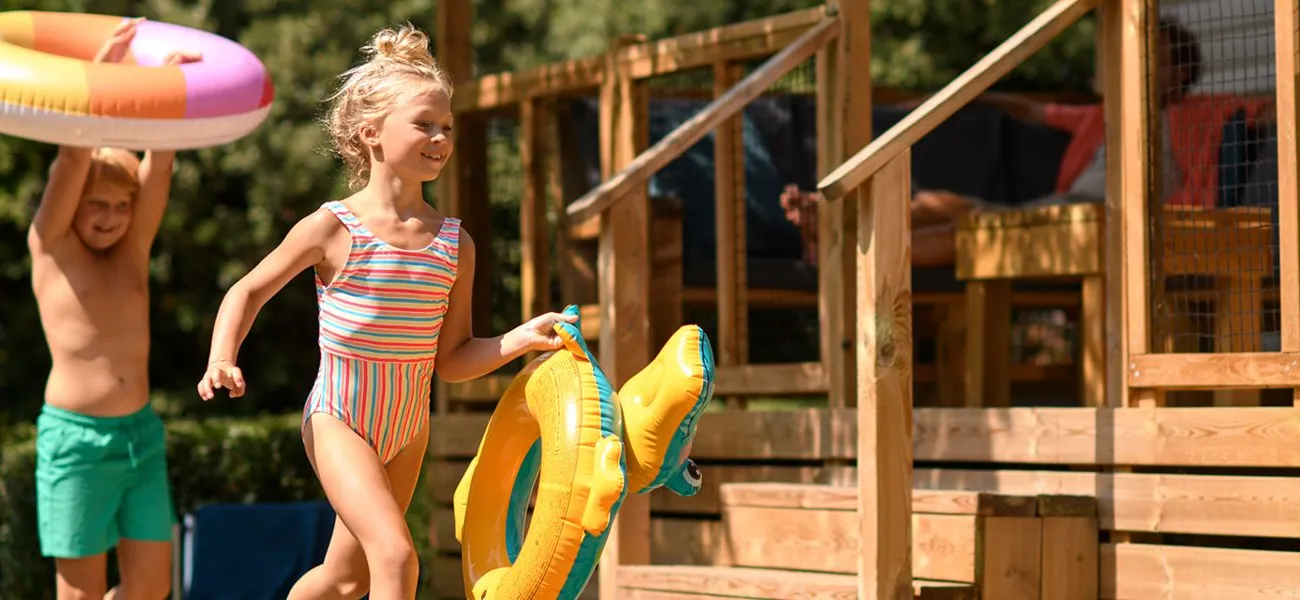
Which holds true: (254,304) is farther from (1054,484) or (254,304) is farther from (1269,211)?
(1269,211)

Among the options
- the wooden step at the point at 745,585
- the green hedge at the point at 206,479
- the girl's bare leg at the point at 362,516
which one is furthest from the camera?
the green hedge at the point at 206,479

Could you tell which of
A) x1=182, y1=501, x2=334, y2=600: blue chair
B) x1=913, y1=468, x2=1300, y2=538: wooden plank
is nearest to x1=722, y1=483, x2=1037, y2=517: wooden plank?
x1=913, y1=468, x2=1300, y2=538: wooden plank

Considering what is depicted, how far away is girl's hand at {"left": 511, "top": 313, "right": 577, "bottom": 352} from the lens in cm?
403

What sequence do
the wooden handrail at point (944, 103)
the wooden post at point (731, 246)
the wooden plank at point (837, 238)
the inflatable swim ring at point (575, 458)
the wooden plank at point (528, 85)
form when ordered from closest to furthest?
1. the inflatable swim ring at point (575, 458)
2. the wooden handrail at point (944, 103)
3. the wooden plank at point (837, 238)
4. the wooden post at point (731, 246)
5. the wooden plank at point (528, 85)

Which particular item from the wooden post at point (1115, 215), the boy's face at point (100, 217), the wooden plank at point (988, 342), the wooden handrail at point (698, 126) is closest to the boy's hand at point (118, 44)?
the boy's face at point (100, 217)

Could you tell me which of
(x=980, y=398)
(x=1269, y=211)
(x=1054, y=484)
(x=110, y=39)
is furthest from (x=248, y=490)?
(x=1269, y=211)

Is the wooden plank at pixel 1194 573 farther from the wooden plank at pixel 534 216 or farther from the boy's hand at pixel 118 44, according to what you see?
the boy's hand at pixel 118 44

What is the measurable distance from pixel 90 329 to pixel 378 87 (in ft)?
7.36

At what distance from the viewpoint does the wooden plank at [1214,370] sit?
5195 mm

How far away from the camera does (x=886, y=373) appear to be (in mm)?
5160

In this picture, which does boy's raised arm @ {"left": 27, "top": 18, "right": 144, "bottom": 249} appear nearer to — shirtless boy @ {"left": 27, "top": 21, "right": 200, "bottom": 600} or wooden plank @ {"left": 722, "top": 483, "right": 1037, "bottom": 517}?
shirtless boy @ {"left": 27, "top": 21, "right": 200, "bottom": 600}

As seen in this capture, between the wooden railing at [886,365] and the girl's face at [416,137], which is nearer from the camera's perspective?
the girl's face at [416,137]

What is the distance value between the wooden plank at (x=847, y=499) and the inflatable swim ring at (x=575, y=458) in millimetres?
1680

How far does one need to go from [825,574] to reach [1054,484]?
2.66 feet
